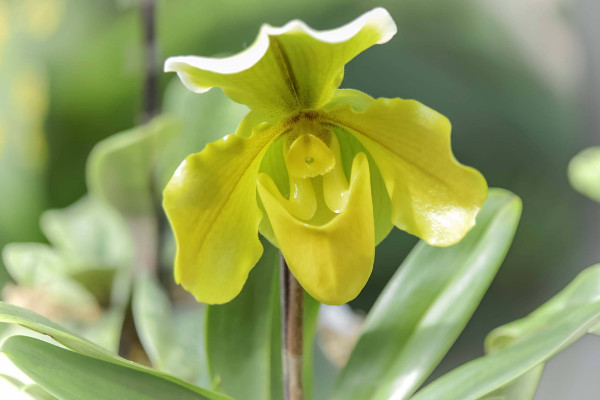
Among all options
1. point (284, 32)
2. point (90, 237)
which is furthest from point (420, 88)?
point (284, 32)

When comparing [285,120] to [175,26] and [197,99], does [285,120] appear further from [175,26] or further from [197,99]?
[175,26]

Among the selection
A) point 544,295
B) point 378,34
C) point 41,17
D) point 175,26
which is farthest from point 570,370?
point 41,17

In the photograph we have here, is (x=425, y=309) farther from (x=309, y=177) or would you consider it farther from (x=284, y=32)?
(x=284, y=32)

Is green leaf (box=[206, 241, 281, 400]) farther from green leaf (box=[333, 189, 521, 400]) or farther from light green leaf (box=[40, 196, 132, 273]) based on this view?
light green leaf (box=[40, 196, 132, 273])

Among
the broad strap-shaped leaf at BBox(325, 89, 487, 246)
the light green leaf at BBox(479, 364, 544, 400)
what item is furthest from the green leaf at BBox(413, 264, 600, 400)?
the broad strap-shaped leaf at BBox(325, 89, 487, 246)

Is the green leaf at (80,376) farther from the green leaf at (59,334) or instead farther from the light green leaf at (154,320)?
the light green leaf at (154,320)

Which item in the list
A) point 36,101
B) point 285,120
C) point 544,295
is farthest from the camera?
point 36,101
